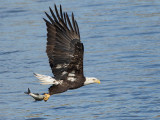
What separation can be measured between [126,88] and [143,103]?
1004 mm

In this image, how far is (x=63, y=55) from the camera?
420 inches

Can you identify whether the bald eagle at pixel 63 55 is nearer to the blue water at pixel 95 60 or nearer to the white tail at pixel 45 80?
the white tail at pixel 45 80

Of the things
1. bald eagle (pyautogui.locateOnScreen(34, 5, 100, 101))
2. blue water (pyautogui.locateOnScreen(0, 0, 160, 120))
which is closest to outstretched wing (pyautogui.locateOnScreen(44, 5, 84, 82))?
bald eagle (pyautogui.locateOnScreen(34, 5, 100, 101))

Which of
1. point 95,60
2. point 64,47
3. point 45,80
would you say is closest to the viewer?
point 45,80

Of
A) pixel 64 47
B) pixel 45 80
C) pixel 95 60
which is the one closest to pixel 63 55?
pixel 64 47

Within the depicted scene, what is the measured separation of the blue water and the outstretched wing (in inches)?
56.0

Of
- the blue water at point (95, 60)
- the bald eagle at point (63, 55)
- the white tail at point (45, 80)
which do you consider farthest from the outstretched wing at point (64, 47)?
the blue water at point (95, 60)

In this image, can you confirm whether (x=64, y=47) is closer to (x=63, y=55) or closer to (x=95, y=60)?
(x=63, y=55)

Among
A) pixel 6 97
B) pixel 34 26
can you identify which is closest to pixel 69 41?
pixel 6 97

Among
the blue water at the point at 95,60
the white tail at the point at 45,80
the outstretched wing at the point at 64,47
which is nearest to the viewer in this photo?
the white tail at the point at 45,80

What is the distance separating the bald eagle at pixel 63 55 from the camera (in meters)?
10.5

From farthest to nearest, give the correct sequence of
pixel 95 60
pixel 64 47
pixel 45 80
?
pixel 95 60 → pixel 64 47 → pixel 45 80

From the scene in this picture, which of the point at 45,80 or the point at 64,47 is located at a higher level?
the point at 64,47

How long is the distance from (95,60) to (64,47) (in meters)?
4.67
